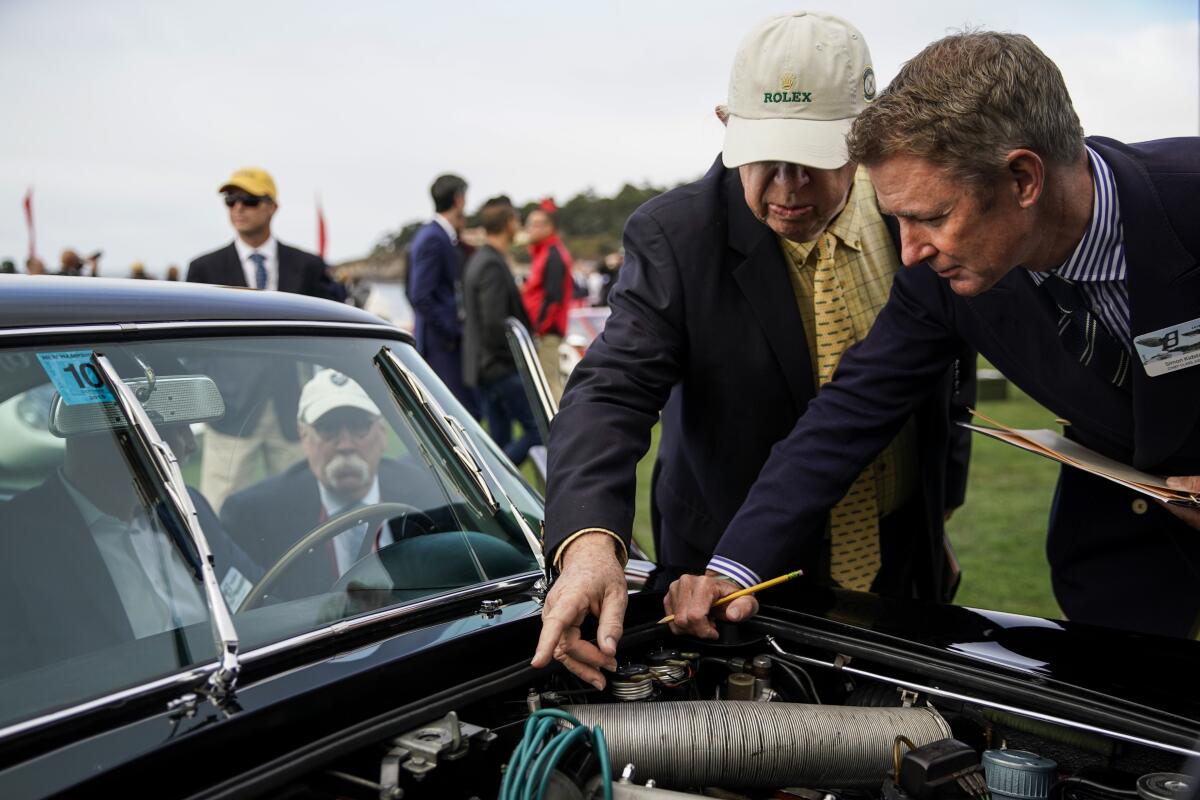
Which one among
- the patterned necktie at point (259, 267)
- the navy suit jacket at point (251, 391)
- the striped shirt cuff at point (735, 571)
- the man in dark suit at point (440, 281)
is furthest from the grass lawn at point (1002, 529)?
the navy suit jacket at point (251, 391)

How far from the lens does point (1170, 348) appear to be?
1801 millimetres

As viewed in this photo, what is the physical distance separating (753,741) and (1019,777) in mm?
354

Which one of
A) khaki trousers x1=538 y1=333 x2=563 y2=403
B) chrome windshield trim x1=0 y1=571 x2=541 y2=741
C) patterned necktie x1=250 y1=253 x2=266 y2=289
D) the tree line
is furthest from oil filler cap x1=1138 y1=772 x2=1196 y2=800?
the tree line

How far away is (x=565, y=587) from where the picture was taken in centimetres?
160

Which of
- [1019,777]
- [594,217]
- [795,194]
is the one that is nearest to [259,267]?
[795,194]

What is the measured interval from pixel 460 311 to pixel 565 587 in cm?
575

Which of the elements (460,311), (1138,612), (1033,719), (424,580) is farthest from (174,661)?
(460,311)

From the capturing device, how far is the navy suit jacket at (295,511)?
67.5 inches

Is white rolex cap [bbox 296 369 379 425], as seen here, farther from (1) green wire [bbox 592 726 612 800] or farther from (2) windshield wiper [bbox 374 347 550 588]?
(1) green wire [bbox 592 726 612 800]

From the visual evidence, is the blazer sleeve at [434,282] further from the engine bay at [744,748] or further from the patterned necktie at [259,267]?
the engine bay at [744,748]

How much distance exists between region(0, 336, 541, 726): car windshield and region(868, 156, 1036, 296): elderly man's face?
896mm

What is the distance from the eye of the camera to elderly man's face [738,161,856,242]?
198cm

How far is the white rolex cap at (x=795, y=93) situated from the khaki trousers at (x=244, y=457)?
103cm

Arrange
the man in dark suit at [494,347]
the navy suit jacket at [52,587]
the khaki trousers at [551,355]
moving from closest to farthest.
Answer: the navy suit jacket at [52,587] → the man in dark suit at [494,347] → the khaki trousers at [551,355]
